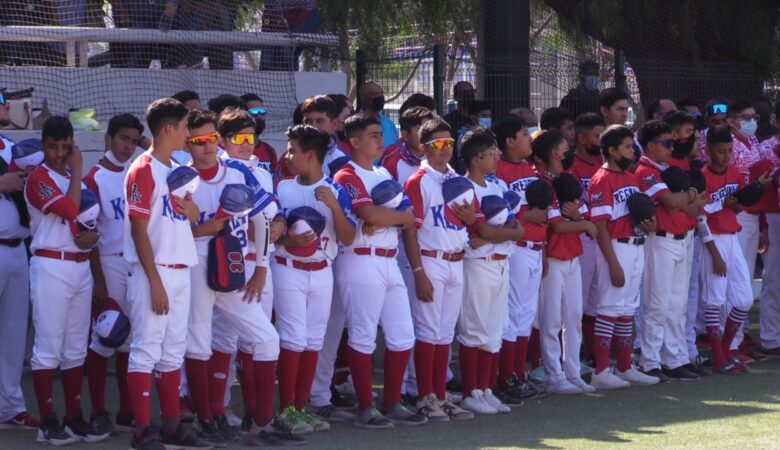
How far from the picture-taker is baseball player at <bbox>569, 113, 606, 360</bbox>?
880 cm

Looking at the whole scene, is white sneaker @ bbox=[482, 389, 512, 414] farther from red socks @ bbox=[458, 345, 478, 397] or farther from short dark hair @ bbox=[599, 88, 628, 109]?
short dark hair @ bbox=[599, 88, 628, 109]

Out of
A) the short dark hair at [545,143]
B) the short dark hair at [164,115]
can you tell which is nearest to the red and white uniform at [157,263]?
the short dark hair at [164,115]

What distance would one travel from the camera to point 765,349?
9961mm

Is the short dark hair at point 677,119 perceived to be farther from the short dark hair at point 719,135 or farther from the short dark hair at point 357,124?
the short dark hair at point 357,124

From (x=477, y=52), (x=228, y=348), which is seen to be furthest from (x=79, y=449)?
(x=477, y=52)

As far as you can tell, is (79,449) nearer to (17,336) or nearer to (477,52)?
(17,336)

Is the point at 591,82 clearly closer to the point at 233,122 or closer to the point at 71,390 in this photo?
the point at 233,122

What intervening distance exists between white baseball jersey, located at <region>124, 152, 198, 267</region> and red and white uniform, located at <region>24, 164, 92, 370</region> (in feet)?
1.95

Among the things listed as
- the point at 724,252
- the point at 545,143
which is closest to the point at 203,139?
the point at 545,143

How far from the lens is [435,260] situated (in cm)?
740

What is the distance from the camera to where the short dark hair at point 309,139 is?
6.94 metres

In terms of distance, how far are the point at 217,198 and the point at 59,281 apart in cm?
98

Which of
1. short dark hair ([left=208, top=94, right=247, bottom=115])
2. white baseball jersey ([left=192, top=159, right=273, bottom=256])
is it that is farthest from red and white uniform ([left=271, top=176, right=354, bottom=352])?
short dark hair ([left=208, top=94, right=247, bottom=115])

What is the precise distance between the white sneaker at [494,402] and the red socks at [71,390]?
2.50 m
